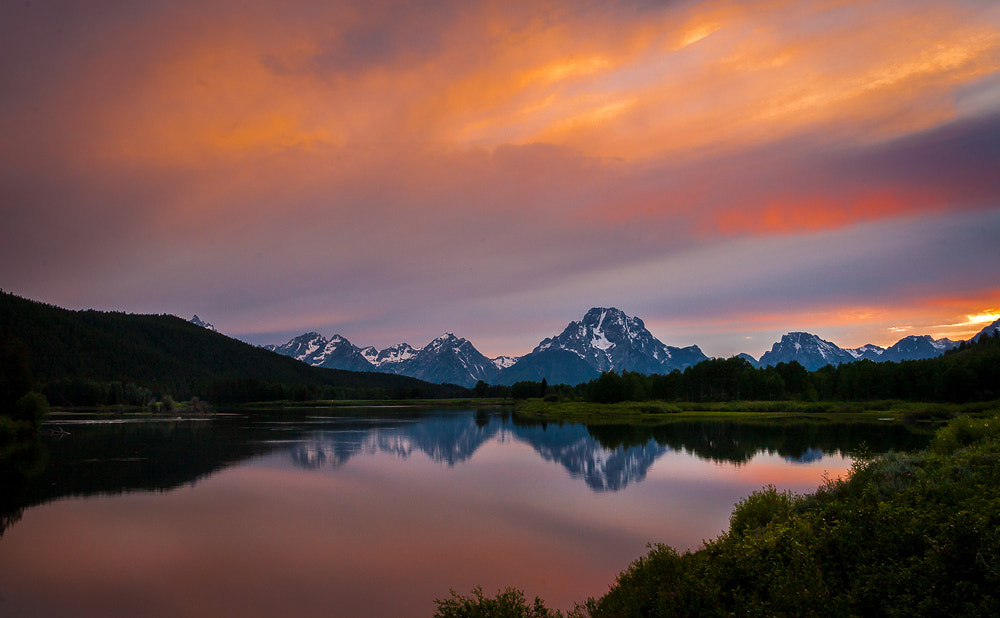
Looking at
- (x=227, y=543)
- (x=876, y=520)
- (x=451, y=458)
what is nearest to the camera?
(x=876, y=520)

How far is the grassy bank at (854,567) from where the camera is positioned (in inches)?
391

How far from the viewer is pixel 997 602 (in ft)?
29.4

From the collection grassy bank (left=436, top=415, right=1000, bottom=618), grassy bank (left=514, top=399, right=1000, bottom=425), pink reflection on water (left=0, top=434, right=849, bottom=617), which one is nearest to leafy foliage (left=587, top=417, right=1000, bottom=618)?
grassy bank (left=436, top=415, right=1000, bottom=618)

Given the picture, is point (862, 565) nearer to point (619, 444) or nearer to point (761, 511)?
point (761, 511)

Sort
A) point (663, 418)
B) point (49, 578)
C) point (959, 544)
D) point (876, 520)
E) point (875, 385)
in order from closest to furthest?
1. point (959, 544)
2. point (876, 520)
3. point (49, 578)
4. point (663, 418)
5. point (875, 385)

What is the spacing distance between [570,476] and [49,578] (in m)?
31.9

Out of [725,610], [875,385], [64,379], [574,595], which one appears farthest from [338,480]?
[64,379]

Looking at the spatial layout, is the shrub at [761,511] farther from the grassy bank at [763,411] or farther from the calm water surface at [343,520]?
the grassy bank at [763,411]

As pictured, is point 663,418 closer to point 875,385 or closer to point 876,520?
point 875,385

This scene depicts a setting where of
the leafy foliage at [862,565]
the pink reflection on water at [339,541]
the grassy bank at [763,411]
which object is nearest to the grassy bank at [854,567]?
the leafy foliage at [862,565]

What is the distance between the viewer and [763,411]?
4990 inches

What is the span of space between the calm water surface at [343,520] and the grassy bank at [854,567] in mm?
5151

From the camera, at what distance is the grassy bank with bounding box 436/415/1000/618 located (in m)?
9.92

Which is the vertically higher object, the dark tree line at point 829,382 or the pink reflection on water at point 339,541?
the dark tree line at point 829,382
